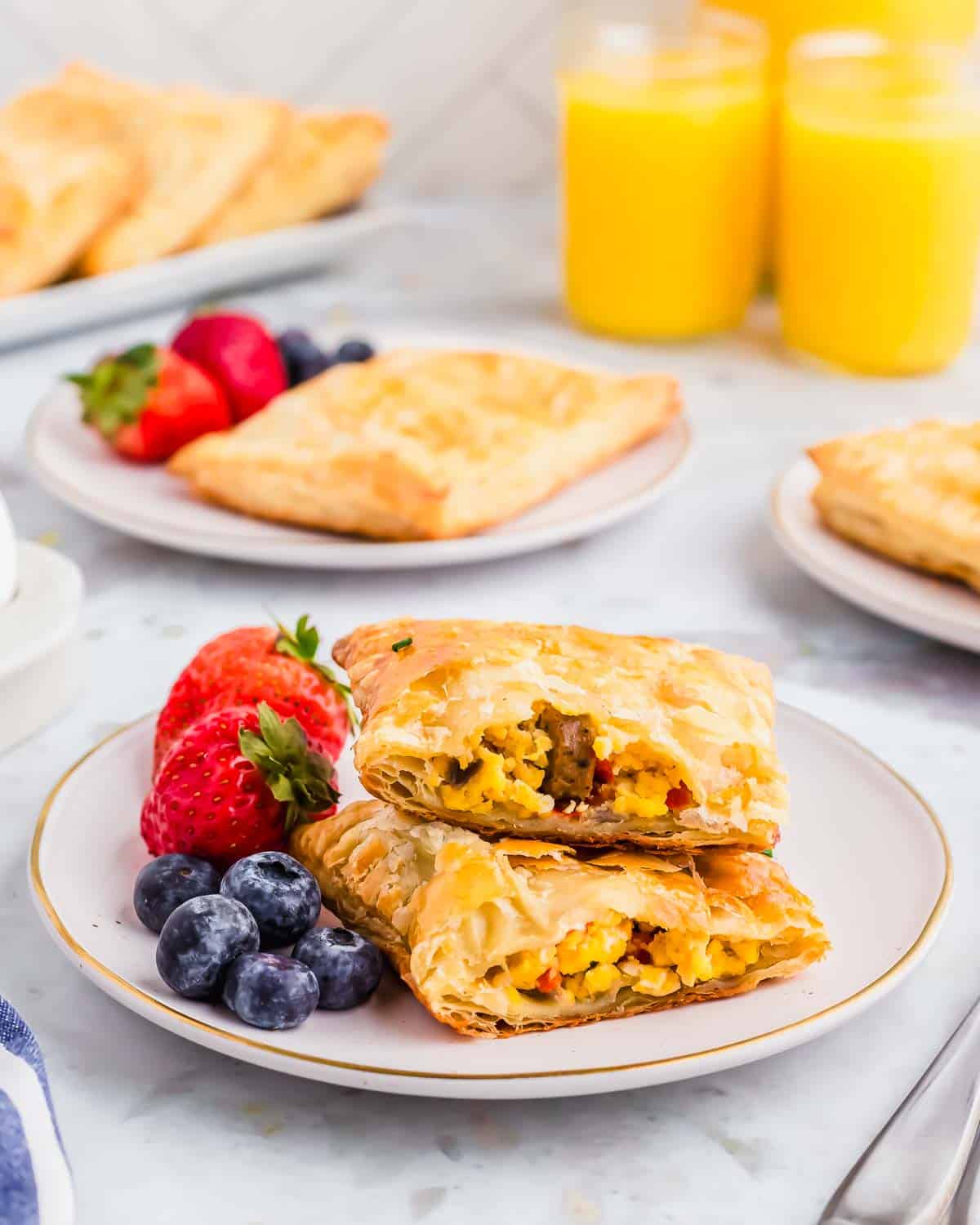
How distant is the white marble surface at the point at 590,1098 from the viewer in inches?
32.4

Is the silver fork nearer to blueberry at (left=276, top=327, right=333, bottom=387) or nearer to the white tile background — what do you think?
blueberry at (left=276, top=327, right=333, bottom=387)

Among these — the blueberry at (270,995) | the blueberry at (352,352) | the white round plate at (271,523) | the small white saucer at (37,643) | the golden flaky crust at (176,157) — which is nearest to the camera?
the blueberry at (270,995)

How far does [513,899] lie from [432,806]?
0.11 m

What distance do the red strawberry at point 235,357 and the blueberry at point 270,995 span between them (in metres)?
1.11

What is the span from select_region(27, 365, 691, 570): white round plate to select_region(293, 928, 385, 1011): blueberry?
0.66 m

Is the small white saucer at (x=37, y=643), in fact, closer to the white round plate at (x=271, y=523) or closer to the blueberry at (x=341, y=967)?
the white round plate at (x=271, y=523)

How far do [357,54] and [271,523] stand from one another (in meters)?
1.80

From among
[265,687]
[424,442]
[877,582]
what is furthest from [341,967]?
[424,442]

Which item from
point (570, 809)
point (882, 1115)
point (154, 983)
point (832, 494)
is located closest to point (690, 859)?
point (570, 809)

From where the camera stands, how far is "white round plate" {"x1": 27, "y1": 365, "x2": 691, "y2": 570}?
1521mm

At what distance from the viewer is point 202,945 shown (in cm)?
87

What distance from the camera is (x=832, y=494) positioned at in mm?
1528

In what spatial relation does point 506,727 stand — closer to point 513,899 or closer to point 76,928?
point 513,899

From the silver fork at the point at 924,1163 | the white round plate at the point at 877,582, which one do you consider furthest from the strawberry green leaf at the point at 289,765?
the white round plate at the point at 877,582
